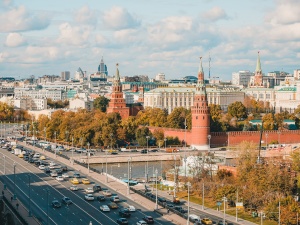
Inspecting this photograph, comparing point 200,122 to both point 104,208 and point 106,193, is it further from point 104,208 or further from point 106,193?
point 104,208

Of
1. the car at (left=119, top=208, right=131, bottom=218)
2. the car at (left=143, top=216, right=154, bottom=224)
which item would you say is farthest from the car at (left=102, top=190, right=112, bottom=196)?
the car at (left=143, top=216, right=154, bottom=224)

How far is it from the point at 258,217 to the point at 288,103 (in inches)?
4998

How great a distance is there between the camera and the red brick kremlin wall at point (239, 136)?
104 metres

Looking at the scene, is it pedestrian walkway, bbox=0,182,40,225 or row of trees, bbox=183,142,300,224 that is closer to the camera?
pedestrian walkway, bbox=0,182,40,225

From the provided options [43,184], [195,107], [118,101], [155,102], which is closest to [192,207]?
[43,184]

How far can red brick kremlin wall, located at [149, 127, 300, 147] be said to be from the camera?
343 ft

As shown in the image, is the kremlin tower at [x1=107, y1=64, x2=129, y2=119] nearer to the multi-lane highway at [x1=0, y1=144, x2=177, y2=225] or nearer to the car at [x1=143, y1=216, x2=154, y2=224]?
the multi-lane highway at [x1=0, y1=144, x2=177, y2=225]

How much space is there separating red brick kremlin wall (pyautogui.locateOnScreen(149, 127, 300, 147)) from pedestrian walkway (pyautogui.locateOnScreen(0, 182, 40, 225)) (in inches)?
1956

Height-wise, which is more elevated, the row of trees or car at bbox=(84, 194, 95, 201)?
the row of trees

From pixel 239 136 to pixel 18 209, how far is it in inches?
2460

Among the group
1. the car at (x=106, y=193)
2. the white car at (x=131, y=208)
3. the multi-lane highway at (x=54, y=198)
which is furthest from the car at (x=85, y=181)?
the white car at (x=131, y=208)

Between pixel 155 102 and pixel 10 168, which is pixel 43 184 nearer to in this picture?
pixel 10 168

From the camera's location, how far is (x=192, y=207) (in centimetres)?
5550

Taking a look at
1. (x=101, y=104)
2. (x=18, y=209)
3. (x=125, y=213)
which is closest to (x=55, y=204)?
(x=18, y=209)
